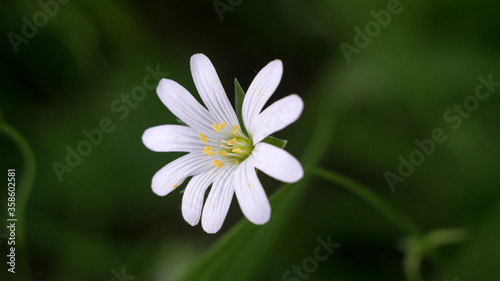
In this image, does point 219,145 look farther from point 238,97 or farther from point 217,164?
point 238,97

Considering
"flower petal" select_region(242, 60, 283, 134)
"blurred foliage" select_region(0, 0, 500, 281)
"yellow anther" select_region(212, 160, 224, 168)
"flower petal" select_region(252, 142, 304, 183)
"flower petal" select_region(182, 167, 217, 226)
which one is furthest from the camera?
"blurred foliage" select_region(0, 0, 500, 281)

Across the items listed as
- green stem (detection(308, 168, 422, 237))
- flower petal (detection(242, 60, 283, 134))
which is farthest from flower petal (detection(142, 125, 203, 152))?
green stem (detection(308, 168, 422, 237))

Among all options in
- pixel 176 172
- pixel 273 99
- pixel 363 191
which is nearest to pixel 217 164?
pixel 176 172

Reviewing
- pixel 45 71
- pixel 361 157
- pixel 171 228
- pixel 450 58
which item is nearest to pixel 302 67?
pixel 361 157

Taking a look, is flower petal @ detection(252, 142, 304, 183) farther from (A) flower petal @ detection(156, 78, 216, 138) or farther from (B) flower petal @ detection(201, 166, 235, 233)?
(A) flower petal @ detection(156, 78, 216, 138)

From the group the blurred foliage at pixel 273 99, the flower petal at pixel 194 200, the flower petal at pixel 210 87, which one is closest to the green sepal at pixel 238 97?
the flower petal at pixel 210 87

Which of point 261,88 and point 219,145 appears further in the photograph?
point 219,145
